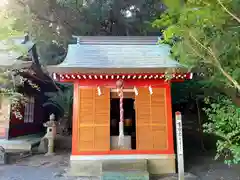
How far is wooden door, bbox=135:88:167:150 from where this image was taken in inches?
253

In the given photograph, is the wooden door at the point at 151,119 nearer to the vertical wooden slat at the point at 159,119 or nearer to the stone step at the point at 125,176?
the vertical wooden slat at the point at 159,119

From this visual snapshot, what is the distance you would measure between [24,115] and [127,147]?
5.97 metres

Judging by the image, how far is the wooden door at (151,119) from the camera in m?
6.42

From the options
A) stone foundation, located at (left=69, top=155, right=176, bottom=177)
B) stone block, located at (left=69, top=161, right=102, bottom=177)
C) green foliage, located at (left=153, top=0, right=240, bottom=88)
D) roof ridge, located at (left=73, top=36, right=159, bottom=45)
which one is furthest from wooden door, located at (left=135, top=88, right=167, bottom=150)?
green foliage, located at (left=153, top=0, right=240, bottom=88)

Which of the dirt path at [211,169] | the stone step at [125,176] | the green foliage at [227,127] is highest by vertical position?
the green foliage at [227,127]

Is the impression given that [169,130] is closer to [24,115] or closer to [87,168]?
[87,168]

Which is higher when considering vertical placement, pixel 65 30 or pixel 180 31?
pixel 65 30

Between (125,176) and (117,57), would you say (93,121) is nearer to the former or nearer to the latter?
(125,176)

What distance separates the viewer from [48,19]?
33.4 ft

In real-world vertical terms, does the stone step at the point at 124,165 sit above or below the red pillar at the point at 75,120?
below

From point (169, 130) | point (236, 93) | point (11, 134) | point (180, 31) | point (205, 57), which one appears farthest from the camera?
point (11, 134)

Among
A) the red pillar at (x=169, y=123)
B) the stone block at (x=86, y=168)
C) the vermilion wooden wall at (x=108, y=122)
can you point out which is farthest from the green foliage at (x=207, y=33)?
the stone block at (x=86, y=168)

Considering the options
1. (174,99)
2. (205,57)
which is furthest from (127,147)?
(174,99)

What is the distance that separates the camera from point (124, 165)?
6.04 meters
